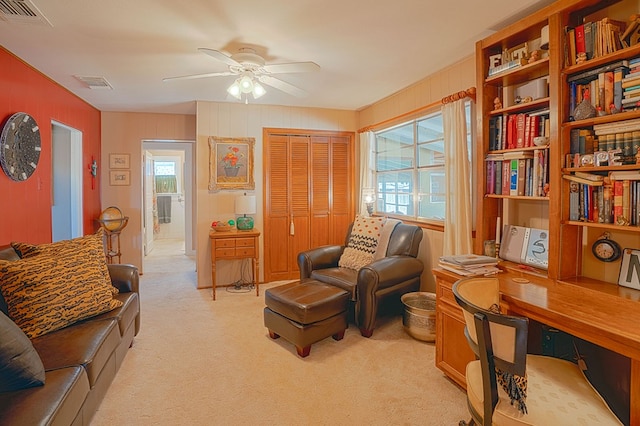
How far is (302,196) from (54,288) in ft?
10.7

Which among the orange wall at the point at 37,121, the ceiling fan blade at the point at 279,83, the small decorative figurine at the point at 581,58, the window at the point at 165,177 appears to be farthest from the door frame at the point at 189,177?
the small decorative figurine at the point at 581,58

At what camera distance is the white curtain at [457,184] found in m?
3.05

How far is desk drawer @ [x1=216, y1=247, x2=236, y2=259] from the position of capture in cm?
420

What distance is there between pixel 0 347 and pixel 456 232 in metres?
3.05

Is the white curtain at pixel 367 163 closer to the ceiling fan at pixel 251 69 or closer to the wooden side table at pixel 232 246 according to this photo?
the wooden side table at pixel 232 246

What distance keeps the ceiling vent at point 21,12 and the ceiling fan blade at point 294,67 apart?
4.99 ft

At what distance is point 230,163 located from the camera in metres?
4.66

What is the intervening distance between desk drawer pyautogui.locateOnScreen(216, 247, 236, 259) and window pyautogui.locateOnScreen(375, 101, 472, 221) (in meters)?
A: 2.02

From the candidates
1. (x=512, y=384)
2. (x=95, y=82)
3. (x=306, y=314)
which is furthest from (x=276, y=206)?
(x=512, y=384)

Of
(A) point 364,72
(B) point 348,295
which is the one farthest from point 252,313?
(A) point 364,72

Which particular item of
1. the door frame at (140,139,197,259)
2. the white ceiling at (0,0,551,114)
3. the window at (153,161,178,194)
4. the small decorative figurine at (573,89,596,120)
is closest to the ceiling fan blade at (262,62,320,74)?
the white ceiling at (0,0,551,114)

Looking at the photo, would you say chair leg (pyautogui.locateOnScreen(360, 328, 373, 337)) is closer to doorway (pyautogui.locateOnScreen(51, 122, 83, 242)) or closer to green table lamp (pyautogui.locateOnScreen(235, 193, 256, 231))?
green table lamp (pyautogui.locateOnScreen(235, 193, 256, 231))

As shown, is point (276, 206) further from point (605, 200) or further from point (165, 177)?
point (165, 177)

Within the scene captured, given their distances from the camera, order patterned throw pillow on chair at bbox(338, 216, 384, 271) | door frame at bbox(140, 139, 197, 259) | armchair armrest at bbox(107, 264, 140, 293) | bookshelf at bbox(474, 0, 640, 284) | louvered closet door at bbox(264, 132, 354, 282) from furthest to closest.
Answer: door frame at bbox(140, 139, 197, 259) → louvered closet door at bbox(264, 132, 354, 282) → patterned throw pillow on chair at bbox(338, 216, 384, 271) → armchair armrest at bbox(107, 264, 140, 293) → bookshelf at bbox(474, 0, 640, 284)
